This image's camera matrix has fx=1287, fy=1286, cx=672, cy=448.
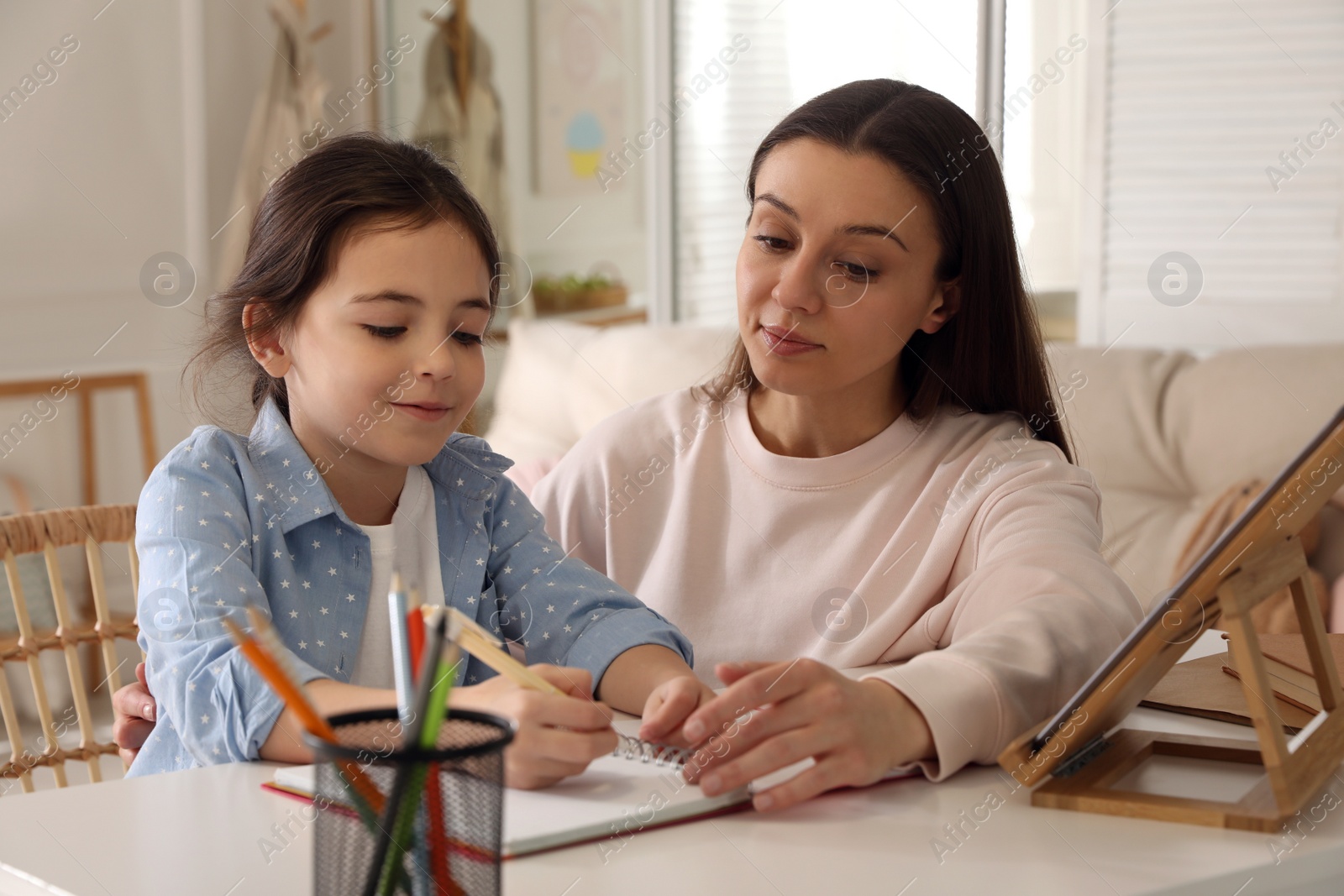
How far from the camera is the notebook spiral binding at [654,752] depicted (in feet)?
2.86

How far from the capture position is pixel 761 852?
75cm

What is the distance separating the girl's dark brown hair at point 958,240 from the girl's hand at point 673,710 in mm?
656

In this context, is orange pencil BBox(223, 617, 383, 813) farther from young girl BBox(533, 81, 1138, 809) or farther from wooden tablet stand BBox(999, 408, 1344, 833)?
young girl BBox(533, 81, 1138, 809)

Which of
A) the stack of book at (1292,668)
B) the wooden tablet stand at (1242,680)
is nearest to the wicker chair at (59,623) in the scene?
the wooden tablet stand at (1242,680)

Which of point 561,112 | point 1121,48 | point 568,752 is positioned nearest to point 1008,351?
point 568,752

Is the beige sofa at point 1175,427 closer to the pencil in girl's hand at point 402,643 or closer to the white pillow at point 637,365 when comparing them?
the white pillow at point 637,365

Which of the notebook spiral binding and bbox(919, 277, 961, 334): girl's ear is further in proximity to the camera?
bbox(919, 277, 961, 334): girl's ear

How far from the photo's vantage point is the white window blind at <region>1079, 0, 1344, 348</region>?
101 inches

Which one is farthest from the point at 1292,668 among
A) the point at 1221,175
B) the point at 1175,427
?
the point at 1221,175

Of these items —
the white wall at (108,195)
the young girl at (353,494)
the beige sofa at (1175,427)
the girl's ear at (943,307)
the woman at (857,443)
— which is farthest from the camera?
the white wall at (108,195)

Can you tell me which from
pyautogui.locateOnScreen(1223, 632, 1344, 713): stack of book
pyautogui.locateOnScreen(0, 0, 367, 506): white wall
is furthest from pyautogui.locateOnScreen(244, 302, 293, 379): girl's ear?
pyautogui.locateOnScreen(0, 0, 367, 506): white wall

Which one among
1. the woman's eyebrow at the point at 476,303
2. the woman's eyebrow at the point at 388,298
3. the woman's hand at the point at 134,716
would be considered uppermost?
the woman's eyebrow at the point at 388,298

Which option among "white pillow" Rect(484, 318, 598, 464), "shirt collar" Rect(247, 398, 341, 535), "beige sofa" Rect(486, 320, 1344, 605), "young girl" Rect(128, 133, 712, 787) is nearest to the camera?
"young girl" Rect(128, 133, 712, 787)

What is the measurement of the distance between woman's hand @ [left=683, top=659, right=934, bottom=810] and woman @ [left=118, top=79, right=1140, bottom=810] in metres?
0.29
